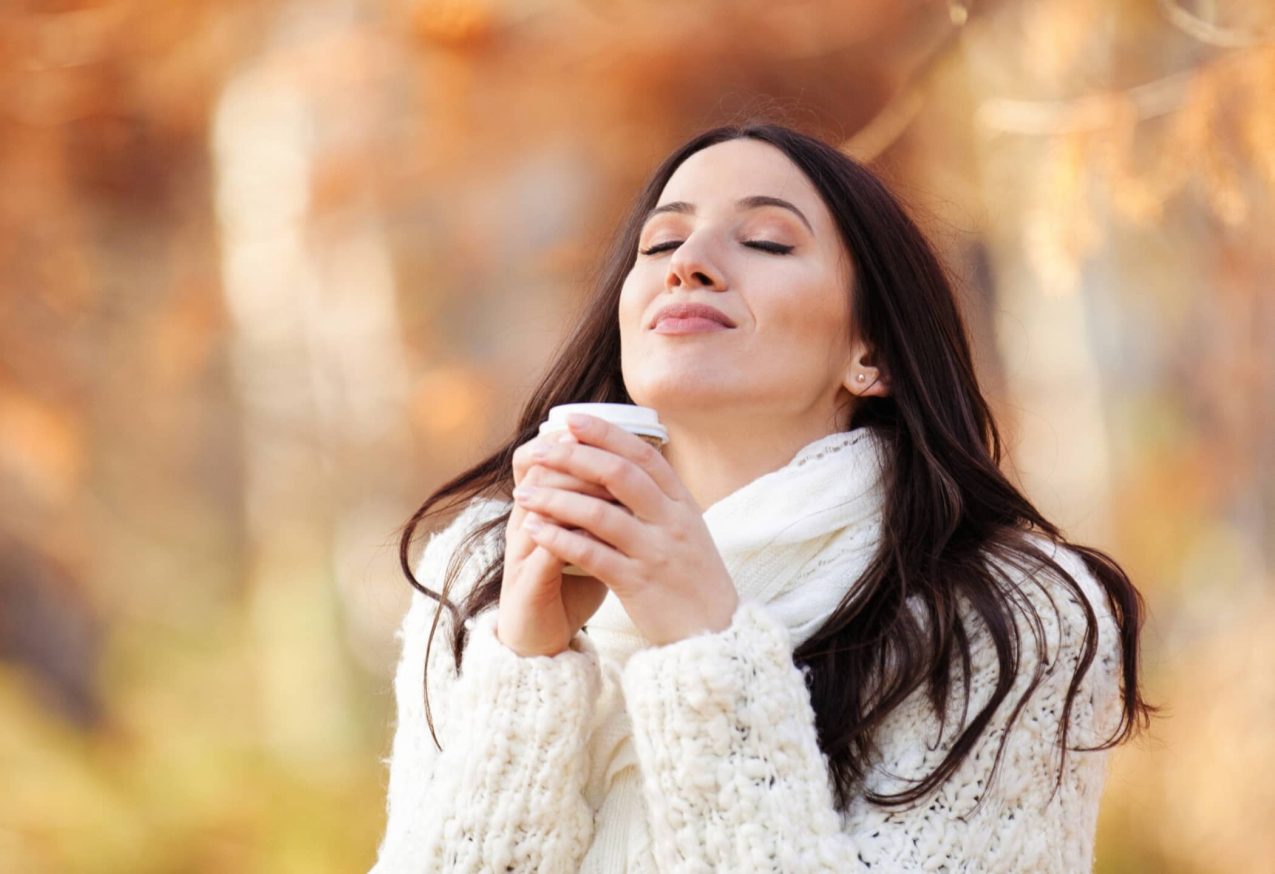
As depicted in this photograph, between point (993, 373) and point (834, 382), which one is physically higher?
point (993, 373)

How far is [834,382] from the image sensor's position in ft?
4.90

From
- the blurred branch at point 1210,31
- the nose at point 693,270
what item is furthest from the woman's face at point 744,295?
the blurred branch at point 1210,31

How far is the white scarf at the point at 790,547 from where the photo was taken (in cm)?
132

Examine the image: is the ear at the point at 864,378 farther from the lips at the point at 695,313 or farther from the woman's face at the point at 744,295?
the lips at the point at 695,313

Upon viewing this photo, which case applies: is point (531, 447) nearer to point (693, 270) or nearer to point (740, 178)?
point (693, 270)

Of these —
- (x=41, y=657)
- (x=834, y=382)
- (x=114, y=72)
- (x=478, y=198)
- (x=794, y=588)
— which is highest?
(x=114, y=72)

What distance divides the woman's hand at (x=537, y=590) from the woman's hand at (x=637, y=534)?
2cm

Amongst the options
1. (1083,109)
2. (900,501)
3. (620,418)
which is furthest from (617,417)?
(1083,109)

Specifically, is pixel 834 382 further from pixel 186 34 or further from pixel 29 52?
pixel 29 52

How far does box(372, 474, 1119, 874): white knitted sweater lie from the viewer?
113cm

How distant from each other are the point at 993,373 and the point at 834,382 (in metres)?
1.34

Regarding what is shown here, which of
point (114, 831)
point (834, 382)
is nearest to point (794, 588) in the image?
point (834, 382)

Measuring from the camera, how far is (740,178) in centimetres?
149

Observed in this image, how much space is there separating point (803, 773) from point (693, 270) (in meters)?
0.51
